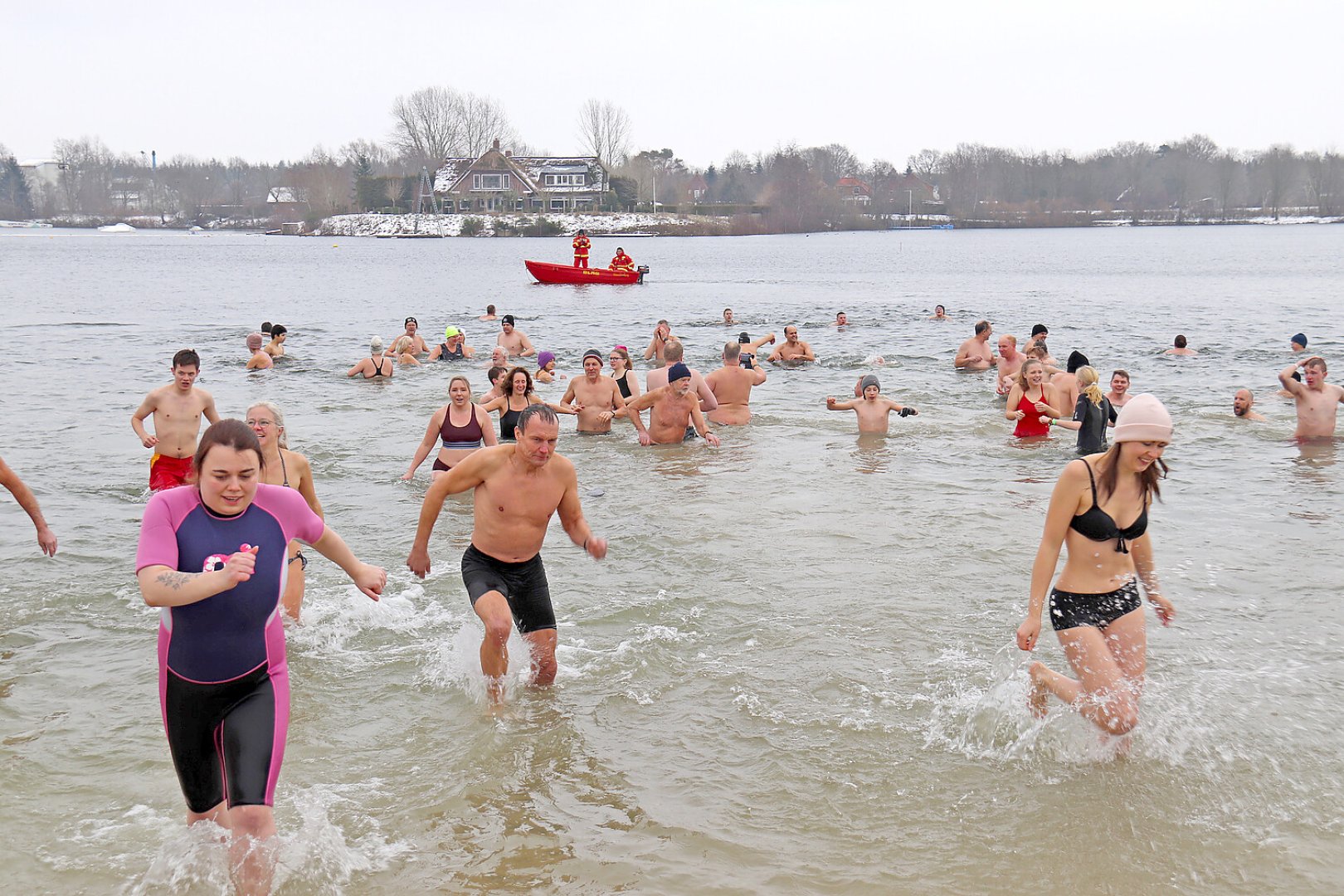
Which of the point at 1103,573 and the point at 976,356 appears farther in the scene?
the point at 976,356

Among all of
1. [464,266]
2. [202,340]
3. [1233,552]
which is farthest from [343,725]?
[464,266]

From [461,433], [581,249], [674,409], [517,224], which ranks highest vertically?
[517,224]

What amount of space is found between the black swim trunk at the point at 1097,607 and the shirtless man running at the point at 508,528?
2.19 meters

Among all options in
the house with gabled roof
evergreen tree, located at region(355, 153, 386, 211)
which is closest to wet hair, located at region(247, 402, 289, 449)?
the house with gabled roof

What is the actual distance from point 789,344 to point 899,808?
16193mm

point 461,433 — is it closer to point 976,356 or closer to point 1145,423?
point 1145,423

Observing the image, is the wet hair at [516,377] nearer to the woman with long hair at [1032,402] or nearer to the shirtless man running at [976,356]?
the woman with long hair at [1032,402]

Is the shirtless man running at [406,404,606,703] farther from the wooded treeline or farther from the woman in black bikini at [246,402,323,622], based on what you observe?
the wooded treeline

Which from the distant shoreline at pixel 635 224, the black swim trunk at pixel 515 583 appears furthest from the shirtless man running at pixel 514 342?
the distant shoreline at pixel 635 224

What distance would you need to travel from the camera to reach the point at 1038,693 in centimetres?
538

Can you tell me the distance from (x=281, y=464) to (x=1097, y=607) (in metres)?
4.39

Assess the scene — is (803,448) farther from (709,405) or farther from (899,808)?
(899,808)

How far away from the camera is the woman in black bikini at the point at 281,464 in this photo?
607 centimetres

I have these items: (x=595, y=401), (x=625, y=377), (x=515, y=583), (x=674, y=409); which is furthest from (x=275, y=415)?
(x=625, y=377)
